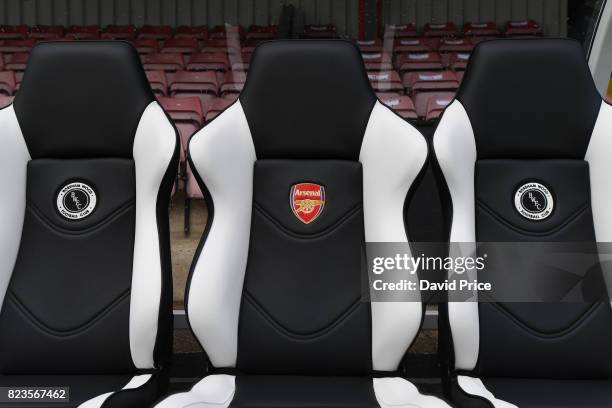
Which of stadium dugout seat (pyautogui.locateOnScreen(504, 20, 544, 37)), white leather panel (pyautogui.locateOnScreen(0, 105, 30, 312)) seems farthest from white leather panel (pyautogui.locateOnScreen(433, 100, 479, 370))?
stadium dugout seat (pyautogui.locateOnScreen(504, 20, 544, 37))

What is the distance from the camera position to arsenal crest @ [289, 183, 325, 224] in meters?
1.17

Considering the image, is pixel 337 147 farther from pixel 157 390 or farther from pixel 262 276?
pixel 157 390

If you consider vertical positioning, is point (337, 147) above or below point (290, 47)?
below

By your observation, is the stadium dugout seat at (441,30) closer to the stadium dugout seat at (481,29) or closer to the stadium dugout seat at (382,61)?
the stadium dugout seat at (481,29)

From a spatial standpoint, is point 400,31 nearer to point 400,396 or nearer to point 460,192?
point 460,192

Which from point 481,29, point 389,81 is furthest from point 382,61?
point 481,29

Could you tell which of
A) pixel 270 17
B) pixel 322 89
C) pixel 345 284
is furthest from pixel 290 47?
pixel 270 17

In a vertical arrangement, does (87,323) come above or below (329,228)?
below

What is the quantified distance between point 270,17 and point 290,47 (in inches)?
237

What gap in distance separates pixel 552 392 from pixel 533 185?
37 cm

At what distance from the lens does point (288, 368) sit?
113 centimetres

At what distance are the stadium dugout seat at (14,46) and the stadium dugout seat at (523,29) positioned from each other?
14.9 ft

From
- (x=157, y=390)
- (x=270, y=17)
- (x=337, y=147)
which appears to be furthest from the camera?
(x=270, y=17)

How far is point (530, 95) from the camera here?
1173mm
